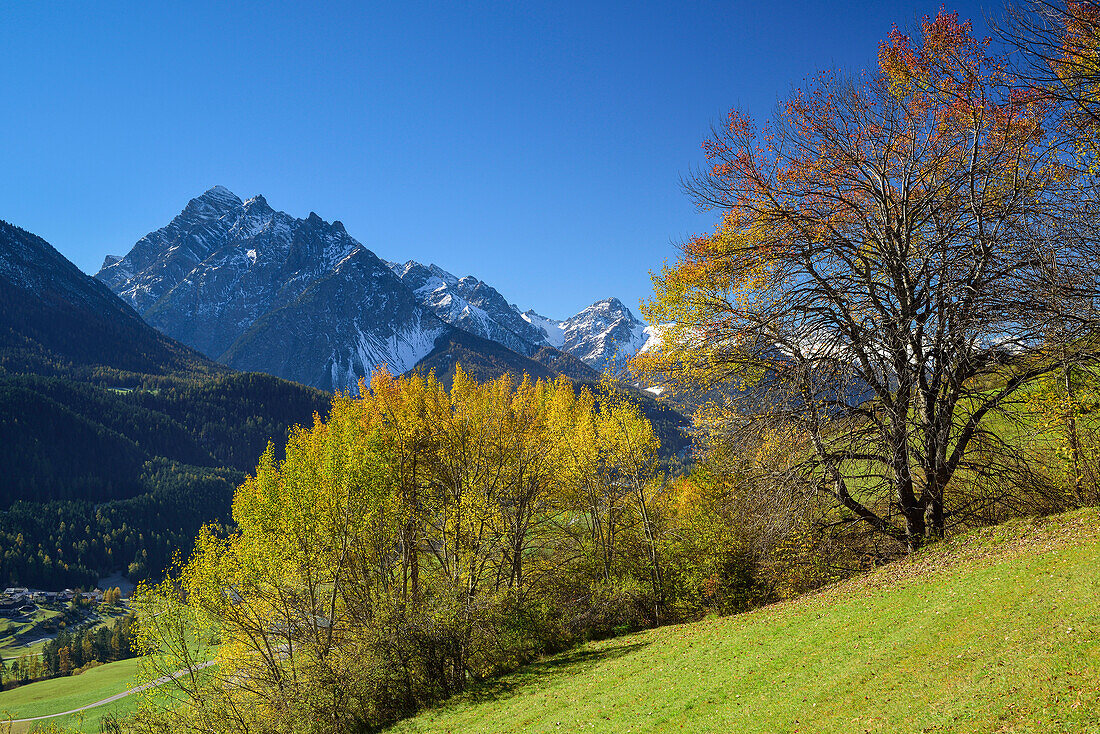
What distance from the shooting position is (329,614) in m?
31.0

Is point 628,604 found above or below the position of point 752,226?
below

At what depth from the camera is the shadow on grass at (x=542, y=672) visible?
25844mm

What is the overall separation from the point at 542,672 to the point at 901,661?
19143mm

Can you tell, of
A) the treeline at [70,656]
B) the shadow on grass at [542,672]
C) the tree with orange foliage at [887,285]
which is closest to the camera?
the tree with orange foliage at [887,285]

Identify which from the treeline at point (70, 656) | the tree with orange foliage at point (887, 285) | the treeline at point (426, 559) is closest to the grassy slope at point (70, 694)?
the treeline at point (70, 656)

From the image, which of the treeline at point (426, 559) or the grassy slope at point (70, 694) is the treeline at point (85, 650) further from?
the treeline at point (426, 559)

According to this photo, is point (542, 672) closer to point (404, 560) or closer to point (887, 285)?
point (404, 560)

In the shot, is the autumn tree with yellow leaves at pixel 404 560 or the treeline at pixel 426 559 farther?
the treeline at pixel 426 559

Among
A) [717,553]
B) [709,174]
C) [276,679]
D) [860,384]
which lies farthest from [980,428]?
[276,679]

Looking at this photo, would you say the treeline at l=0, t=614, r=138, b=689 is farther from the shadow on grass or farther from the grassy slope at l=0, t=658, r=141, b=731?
the shadow on grass

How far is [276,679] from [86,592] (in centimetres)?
21846

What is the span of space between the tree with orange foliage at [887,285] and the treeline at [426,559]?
44.3 feet

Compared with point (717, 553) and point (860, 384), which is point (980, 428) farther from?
point (717, 553)

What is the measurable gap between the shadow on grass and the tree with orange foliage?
13992 millimetres
